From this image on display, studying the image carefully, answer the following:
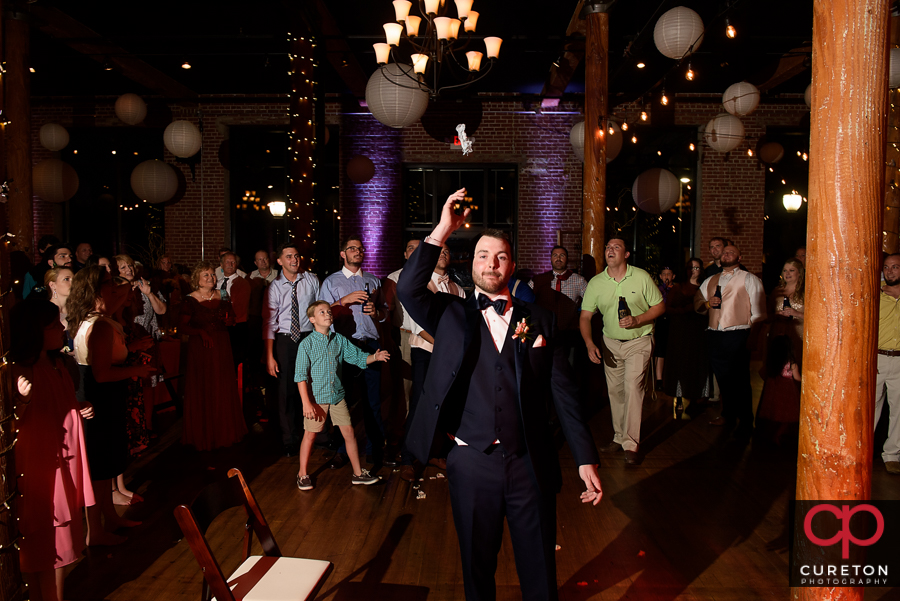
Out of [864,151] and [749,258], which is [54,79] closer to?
[864,151]

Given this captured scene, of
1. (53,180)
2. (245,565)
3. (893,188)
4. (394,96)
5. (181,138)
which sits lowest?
(245,565)

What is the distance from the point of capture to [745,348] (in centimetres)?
496

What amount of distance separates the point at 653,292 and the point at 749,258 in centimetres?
639

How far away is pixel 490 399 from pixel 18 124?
6.73m

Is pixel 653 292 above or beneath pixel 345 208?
beneath

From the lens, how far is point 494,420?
186 cm

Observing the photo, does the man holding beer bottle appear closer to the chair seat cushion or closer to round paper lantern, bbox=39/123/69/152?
the chair seat cushion

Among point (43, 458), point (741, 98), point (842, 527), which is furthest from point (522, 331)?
point (741, 98)

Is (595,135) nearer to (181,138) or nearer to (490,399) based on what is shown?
(490,399)

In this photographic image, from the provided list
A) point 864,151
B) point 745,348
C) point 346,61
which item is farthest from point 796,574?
point 346,61

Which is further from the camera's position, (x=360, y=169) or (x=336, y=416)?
(x=360, y=169)

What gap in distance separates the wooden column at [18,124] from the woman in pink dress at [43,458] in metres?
4.69

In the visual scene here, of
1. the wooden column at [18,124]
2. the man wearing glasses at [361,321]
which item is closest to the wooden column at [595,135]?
the man wearing glasses at [361,321]

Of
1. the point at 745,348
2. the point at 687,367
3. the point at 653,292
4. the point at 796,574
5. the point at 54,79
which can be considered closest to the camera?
the point at 796,574
